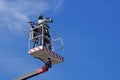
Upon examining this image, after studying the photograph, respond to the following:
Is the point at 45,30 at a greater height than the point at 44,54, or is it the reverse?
the point at 45,30

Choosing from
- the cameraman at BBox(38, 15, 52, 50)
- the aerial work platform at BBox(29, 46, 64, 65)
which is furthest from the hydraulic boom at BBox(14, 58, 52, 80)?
the cameraman at BBox(38, 15, 52, 50)

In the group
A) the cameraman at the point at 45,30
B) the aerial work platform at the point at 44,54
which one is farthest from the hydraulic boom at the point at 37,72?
the cameraman at the point at 45,30

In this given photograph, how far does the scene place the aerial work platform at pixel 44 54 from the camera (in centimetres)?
1648

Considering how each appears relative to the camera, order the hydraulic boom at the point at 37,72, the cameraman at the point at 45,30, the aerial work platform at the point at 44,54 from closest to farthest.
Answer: the aerial work platform at the point at 44,54 → the hydraulic boom at the point at 37,72 → the cameraman at the point at 45,30

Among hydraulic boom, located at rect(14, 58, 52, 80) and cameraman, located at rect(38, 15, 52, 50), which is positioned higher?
cameraman, located at rect(38, 15, 52, 50)

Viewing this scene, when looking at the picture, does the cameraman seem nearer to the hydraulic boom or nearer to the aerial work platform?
the aerial work platform

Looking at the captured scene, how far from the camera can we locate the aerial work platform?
1648cm

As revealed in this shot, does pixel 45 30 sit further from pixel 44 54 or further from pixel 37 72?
pixel 37 72

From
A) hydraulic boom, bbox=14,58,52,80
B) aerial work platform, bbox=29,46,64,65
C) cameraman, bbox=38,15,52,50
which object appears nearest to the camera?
aerial work platform, bbox=29,46,64,65

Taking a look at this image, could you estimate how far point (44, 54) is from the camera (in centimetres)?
1659

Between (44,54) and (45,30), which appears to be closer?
(44,54)

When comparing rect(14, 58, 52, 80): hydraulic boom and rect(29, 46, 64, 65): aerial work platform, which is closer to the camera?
rect(29, 46, 64, 65): aerial work platform

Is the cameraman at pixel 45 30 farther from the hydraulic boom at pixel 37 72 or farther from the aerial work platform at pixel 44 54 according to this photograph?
the hydraulic boom at pixel 37 72

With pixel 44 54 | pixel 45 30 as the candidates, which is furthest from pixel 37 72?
pixel 45 30
